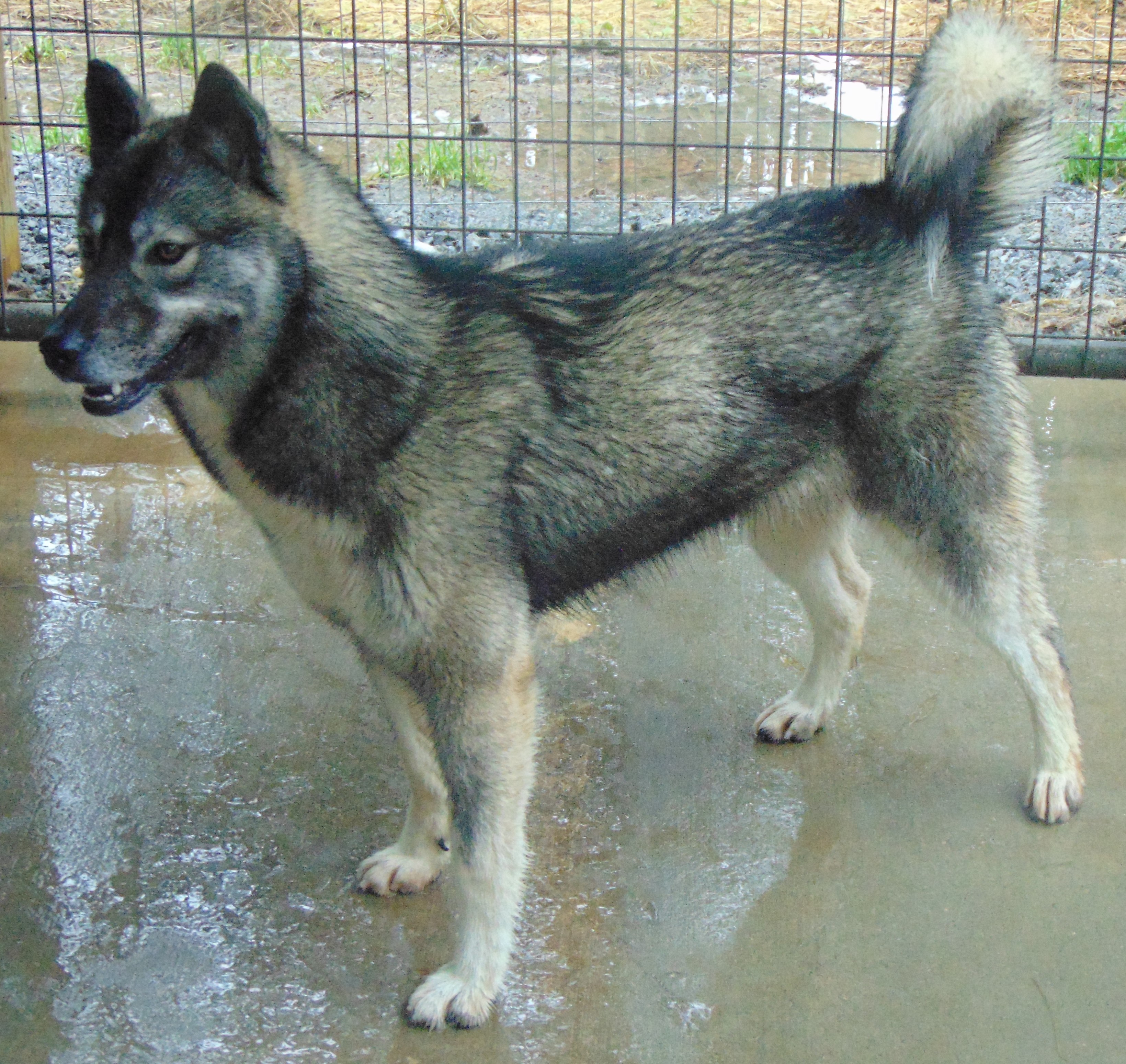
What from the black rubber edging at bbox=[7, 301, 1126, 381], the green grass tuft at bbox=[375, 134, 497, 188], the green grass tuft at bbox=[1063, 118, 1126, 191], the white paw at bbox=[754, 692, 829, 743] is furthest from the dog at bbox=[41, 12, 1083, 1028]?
the green grass tuft at bbox=[1063, 118, 1126, 191]

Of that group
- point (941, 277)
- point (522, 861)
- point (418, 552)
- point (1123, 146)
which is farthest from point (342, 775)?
point (1123, 146)

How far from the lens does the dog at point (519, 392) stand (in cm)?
223

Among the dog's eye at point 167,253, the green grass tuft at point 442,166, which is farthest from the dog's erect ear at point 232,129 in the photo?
the green grass tuft at point 442,166

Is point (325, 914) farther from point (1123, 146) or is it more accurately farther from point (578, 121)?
point (1123, 146)

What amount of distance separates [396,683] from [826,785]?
109 centimetres

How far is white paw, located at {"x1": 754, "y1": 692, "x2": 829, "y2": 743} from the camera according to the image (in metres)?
3.20

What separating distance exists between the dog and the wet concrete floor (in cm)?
18

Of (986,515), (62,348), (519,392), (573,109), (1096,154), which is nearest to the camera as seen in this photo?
(62,348)

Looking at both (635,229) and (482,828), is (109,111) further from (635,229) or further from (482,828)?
(635,229)

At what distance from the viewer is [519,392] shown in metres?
2.49

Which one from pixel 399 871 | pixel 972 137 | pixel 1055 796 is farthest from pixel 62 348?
pixel 1055 796

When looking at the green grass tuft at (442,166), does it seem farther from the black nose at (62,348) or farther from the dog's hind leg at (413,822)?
the black nose at (62,348)

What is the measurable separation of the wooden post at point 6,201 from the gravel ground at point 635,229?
9 cm

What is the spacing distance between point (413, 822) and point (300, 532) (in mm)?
748
